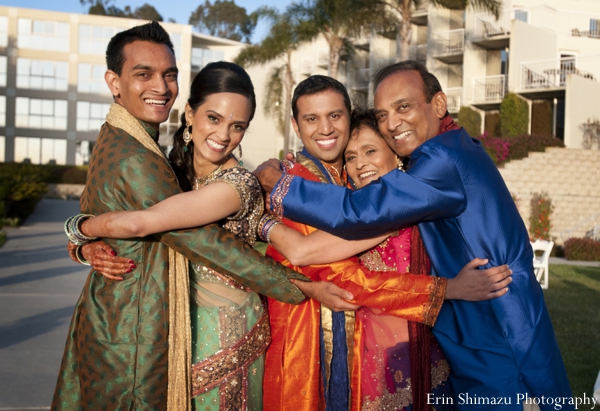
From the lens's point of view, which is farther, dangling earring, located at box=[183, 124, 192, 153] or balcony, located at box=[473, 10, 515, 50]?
balcony, located at box=[473, 10, 515, 50]

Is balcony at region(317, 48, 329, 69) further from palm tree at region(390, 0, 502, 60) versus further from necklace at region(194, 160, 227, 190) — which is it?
necklace at region(194, 160, 227, 190)

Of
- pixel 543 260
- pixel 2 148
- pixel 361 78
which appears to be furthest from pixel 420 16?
pixel 2 148

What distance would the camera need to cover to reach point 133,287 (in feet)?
7.70

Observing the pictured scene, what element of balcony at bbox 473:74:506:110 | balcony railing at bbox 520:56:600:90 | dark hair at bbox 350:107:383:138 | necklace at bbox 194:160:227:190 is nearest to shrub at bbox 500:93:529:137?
balcony railing at bbox 520:56:600:90

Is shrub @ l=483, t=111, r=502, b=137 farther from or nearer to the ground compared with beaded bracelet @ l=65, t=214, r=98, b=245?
farther from the ground

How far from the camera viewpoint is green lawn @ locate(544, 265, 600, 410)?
5.93 metres

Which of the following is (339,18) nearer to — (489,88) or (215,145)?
(489,88)

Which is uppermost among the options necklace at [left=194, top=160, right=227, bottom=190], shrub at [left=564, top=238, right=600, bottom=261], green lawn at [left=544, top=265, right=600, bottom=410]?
necklace at [left=194, top=160, right=227, bottom=190]

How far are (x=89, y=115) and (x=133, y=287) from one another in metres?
43.9

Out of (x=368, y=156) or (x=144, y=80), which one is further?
(x=368, y=156)

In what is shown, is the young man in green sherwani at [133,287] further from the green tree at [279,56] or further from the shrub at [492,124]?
the green tree at [279,56]

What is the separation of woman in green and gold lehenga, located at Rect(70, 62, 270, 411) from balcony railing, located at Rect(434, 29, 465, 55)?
27607mm

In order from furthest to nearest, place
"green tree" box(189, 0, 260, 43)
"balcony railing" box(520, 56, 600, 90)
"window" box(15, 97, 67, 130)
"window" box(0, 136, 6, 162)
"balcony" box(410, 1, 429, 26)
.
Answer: "green tree" box(189, 0, 260, 43) → "window" box(15, 97, 67, 130) → "window" box(0, 136, 6, 162) → "balcony" box(410, 1, 429, 26) → "balcony railing" box(520, 56, 600, 90)

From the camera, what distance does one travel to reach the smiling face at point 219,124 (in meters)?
2.68
